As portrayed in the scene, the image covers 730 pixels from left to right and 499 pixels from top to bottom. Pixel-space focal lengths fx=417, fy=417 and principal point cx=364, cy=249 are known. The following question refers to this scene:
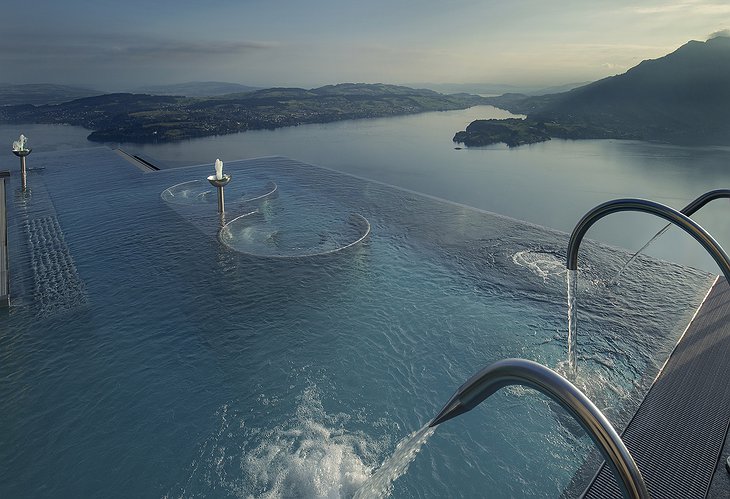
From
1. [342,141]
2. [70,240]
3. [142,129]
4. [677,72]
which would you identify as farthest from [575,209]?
[677,72]

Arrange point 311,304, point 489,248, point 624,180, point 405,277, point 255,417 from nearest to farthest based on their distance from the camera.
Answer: point 255,417 < point 311,304 < point 405,277 < point 489,248 < point 624,180

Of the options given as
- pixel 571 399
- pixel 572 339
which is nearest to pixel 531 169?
pixel 572 339

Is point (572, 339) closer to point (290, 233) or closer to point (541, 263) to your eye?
point (541, 263)

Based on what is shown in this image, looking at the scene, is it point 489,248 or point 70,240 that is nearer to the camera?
point 489,248

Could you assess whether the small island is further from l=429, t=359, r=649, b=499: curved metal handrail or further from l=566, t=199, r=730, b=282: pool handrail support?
l=429, t=359, r=649, b=499: curved metal handrail

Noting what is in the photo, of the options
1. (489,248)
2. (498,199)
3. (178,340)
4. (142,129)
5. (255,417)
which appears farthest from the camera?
(142,129)

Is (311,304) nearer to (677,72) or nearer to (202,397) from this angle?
(202,397)

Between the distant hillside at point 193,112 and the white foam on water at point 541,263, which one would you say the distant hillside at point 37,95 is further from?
the white foam on water at point 541,263
